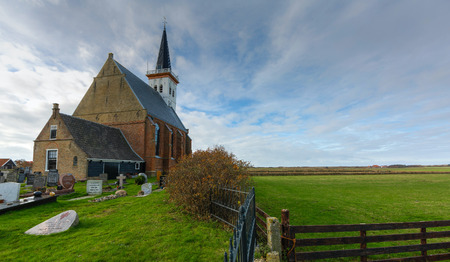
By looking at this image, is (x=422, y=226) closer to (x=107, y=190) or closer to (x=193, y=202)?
(x=193, y=202)

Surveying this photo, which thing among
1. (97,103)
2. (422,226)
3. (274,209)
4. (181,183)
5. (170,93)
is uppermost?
(170,93)

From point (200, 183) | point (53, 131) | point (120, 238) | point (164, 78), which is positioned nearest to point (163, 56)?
point (164, 78)

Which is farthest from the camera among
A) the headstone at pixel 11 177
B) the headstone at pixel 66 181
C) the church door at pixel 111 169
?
the church door at pixel 111 169

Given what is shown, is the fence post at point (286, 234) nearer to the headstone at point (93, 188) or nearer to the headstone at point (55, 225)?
the headstone at point (55, 225)

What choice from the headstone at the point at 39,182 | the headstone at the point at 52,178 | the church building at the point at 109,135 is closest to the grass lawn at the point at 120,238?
the headstone at the point at 39,182

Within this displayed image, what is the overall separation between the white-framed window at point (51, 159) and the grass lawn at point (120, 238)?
15232mm

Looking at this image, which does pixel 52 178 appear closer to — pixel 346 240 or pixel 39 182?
pixel 39 182

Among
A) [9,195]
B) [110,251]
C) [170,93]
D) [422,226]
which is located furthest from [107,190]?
[170,93]

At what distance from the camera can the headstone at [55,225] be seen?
6703 mm

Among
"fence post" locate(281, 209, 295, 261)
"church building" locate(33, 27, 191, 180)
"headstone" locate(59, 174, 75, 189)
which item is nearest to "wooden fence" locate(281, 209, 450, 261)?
"fence post" locate(281, 209, 295, 261)

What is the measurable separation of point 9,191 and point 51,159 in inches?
570

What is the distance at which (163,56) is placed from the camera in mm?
46906

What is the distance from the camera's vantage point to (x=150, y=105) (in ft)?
108

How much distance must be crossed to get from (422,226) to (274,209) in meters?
6.32
